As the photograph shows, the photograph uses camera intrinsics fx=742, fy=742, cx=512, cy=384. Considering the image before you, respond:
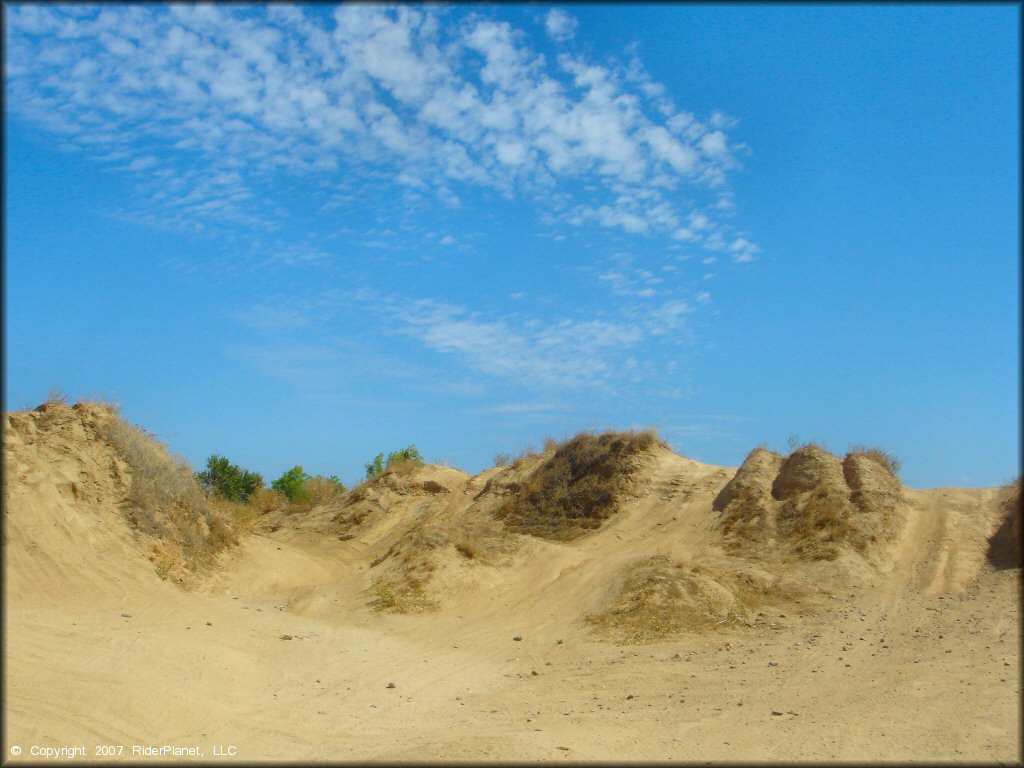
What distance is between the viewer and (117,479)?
47.1 feet

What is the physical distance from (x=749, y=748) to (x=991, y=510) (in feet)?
38.3

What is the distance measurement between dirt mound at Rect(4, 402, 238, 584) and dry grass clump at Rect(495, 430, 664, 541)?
766 centimetres

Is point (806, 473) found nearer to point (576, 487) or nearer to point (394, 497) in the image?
point (576, 487)

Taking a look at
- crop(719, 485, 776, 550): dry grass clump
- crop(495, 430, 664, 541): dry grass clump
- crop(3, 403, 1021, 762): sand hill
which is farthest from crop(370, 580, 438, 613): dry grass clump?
crop(719, 485, 776, 550): dry grass clump

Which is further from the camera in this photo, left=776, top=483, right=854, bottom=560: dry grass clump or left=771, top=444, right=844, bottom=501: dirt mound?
left=771, top=444, right=844, bottom=501: dirt mound

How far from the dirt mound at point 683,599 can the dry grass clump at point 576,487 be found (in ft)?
17.5

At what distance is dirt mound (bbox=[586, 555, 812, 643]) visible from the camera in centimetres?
1162

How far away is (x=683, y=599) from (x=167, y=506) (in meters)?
9.98

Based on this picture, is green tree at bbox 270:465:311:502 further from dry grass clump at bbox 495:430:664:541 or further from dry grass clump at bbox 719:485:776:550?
dry grass clump at bbox 719:485:776:550

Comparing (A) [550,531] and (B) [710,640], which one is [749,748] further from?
(A) [550,531]

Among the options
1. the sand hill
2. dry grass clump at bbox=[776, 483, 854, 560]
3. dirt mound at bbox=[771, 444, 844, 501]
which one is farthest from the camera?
dirt mound at bbox=[771, 444, 844, 501]

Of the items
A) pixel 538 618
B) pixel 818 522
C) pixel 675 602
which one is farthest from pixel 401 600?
pixel 818 522

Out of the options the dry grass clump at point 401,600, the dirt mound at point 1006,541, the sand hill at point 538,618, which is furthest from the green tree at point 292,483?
the dirt mound at point 1006,541

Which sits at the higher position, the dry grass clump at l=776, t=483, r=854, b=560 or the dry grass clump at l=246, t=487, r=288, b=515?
the dry grass clump at l=246, t=487, r=288, b=515
